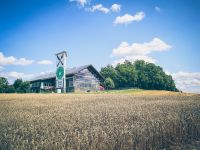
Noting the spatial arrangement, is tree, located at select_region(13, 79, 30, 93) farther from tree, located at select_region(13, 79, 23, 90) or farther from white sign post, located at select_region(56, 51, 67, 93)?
white sign post, located at select_region(56, 51, 67, 93)

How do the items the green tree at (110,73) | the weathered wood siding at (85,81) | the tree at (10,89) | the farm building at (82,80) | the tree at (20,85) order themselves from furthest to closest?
1. the green tree at (110,73)
2. the tree at (20,85)
3. the tree at (10,89)
4. the weathered wood siding at (85,81)
5. the farm building at (82,80)

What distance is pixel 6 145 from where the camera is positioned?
Answer: 17.3 feet

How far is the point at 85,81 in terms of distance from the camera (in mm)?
49719

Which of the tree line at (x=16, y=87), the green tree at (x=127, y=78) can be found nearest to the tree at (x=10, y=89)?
the tree line at (x=16, y=87)

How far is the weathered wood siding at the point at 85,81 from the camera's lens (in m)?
48.1

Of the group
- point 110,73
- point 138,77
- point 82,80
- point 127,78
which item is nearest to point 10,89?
point 82,80

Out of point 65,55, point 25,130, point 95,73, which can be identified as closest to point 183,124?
point 25,130

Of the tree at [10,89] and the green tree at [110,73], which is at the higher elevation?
the green tree at [110,73]

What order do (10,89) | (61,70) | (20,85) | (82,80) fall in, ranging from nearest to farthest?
(61,70), (82,80), (10,89), (20,85)

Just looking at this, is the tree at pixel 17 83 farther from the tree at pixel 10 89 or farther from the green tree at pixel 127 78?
the green tree at pixel 127 78

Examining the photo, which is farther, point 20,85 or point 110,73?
point 110,73

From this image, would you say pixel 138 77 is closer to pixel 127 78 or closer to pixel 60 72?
pixel 127 78

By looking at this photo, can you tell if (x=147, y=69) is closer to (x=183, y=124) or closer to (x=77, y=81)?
(x=77, y=81)

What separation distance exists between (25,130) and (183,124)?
4.95m
